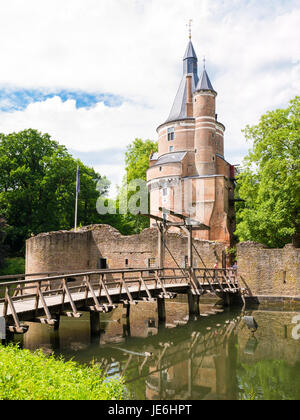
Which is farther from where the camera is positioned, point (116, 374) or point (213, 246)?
point (213, 246)

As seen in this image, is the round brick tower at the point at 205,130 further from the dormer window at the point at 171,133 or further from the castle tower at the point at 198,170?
the dormer window at the point at 171,133

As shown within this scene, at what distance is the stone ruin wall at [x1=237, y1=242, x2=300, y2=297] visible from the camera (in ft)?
69.8

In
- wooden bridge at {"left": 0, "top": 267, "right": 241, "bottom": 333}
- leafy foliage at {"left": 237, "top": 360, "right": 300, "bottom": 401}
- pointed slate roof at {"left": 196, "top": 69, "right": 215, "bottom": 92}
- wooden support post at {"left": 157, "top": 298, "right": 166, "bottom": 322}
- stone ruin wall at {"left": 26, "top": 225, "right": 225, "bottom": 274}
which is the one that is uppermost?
pointed slate roof at {"left": 196, "top": 69, "right": 215, "bottom": 92}

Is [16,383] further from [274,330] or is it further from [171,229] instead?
[171,229]

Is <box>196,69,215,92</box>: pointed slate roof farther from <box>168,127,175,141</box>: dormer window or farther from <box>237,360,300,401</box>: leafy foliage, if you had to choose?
<box>237,360,300,401</box>: leafy foliage

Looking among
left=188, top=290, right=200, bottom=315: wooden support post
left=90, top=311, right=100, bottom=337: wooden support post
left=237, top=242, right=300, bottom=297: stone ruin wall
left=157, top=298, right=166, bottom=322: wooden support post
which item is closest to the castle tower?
left=237, top=242, right=300, bottom=297: stone ruin wall

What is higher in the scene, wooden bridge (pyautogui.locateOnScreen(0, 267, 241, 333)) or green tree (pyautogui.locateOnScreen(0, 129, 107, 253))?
green tree (pyautogui.locateOnScreen(0, 129, 107, 253))

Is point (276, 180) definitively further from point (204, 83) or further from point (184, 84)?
point (184, 84)

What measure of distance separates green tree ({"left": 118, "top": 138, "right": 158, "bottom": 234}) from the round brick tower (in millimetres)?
8066

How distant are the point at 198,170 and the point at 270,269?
1491 cm

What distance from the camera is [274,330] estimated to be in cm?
1480

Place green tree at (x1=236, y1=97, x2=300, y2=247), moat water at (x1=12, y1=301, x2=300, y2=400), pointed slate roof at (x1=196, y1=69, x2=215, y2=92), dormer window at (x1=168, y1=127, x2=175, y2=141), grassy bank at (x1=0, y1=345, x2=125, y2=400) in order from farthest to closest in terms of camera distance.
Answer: dormer window at (x1=168, y1=127, x2=175, y2=141) → pointed slate roof at (x1=196, y1=69, x2=215, y2=92) → green tree at (x1=236, y1=97, x2=300, y2=247) → moat water at (x1=12, y1=301, x2=300, y2=400) → grassy bank at (x1=0, y1=345, x2=125, y2=400)
